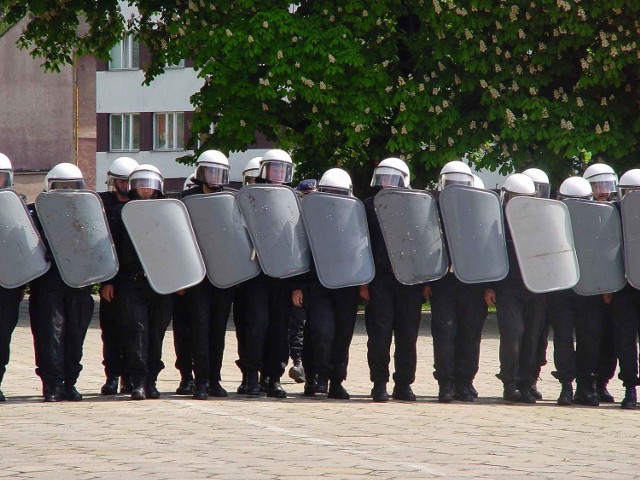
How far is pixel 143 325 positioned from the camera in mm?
11289

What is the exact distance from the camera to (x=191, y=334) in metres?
11.5

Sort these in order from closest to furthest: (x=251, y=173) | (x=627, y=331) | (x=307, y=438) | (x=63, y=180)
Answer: (x=307, y=438) < (x=63, y=180) < (x=627, y=331) < (x=251, y=173)

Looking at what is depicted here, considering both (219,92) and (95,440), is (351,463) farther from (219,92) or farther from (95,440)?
(219,92)

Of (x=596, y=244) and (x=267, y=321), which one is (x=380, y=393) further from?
(x=596, y=244)

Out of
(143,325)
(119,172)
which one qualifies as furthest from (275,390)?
(119,172)

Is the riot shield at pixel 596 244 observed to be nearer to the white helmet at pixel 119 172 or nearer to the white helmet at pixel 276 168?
the white helmet at pixel 276 168

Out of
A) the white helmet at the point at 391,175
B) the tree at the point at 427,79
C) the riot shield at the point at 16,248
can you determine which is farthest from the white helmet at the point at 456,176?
Answer: the tree at the point at 427,79

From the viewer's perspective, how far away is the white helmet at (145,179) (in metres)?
11.2

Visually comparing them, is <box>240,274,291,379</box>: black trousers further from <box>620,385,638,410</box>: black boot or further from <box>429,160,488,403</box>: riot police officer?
<box>620,385,638,410</box>: black boot

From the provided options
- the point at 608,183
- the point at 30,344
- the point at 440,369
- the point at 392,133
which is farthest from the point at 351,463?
the point at 392,133

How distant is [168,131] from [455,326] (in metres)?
36.1

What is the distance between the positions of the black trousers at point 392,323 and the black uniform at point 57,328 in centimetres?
223

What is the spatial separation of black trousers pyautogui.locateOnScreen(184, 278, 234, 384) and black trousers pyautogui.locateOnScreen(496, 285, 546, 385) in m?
2.17

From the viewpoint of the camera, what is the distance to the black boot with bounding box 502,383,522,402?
38.6ft
